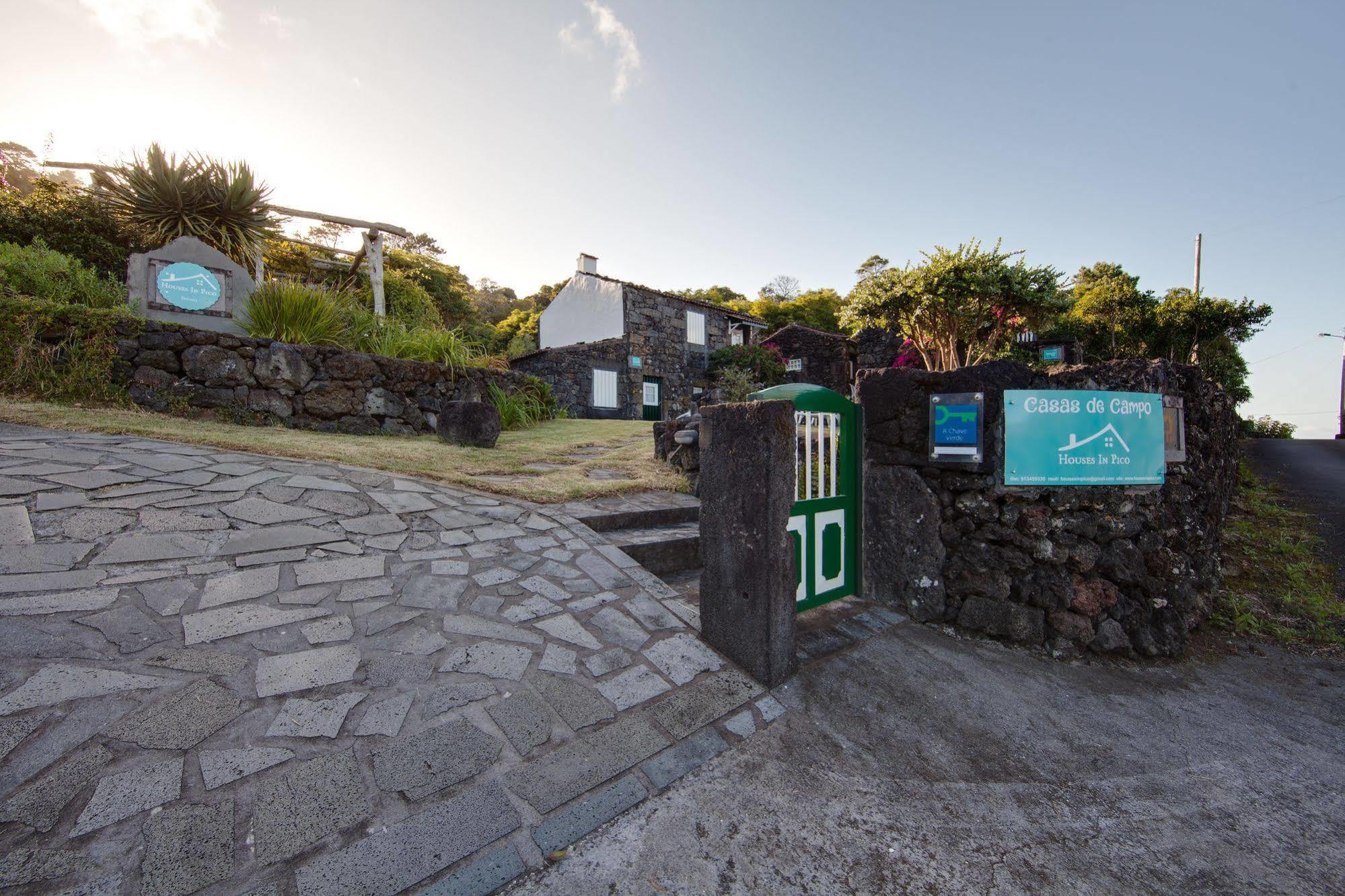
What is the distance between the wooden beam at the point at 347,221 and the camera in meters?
9.42

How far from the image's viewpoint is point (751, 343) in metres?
22.8

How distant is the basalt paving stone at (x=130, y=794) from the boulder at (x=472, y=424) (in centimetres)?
539

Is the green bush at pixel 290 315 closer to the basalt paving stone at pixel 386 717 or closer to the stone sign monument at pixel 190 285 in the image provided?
the stone sign monument at pixel 190 285

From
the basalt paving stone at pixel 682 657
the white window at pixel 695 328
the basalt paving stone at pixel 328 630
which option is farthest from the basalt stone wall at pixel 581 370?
the basalt paving stone at pixel 682 657

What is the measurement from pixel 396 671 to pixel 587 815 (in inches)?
42.9

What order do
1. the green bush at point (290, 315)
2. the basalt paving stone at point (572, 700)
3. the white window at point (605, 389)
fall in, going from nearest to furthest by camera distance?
the basalt paving stone at point (572, 700), the green bush at point (290, 315), the white window at point (605, 389)

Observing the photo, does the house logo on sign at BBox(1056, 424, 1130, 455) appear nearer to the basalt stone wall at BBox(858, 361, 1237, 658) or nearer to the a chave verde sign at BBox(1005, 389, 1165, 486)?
the a chave verde sign at BBox(1005, 389, 1165, 486)

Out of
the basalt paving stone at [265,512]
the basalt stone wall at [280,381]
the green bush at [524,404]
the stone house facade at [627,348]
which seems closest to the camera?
the basalt paving stone at [265,512]

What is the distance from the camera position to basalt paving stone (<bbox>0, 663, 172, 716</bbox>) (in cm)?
177

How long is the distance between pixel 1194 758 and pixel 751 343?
2143cm

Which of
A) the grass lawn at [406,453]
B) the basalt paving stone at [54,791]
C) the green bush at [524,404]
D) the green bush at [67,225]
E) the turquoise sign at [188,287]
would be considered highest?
the green bush at [67,225]

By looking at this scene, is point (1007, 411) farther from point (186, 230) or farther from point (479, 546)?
point (186, 230)

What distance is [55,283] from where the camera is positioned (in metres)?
7.09

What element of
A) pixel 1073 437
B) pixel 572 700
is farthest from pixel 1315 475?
pixel 572 700
